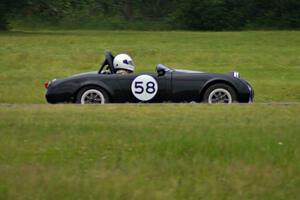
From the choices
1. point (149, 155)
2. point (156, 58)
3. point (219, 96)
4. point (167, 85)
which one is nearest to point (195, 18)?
point (156, 58)

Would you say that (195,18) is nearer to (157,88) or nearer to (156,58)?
(156,58)

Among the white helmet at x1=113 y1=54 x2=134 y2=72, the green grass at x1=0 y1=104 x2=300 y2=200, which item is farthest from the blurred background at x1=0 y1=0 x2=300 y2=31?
the green grass at x1=0 y1=104 x2=300 y2=200

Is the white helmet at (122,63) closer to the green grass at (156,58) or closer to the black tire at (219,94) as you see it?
the black tire at (219,94)

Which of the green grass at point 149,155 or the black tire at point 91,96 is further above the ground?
the black tire at point 91,96

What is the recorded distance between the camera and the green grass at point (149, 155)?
7777 mm

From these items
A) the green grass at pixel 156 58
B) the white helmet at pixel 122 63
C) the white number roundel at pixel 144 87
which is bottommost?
the green grass at pixel 156 58

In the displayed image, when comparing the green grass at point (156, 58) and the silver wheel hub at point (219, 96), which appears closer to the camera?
the silver wheel hub at point (219, 96)

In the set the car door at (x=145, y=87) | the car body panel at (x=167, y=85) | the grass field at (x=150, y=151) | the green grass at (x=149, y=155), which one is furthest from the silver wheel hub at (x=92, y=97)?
the green grass at (x=149, y=155)

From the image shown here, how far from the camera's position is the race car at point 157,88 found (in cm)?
1349

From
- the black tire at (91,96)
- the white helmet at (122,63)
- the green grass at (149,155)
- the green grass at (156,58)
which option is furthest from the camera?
the green grass at (156,58)

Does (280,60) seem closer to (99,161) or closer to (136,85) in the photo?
(136,85)

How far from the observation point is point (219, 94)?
13.6 m

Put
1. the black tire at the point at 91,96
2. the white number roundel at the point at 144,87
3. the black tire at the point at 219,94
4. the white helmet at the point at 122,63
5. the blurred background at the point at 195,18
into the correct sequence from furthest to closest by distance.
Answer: the blurred background at the point at 195,18, the white helmet at the point at 122,63, the black tire at the point at 91,96, the black tire at the point at 219,94, the white number roundel at the point at 144,87

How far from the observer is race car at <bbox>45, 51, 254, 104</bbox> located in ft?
44.3
